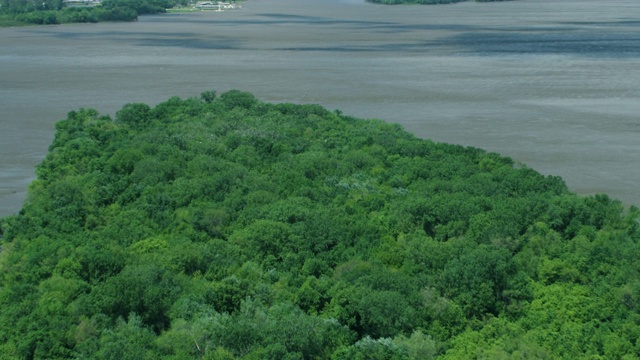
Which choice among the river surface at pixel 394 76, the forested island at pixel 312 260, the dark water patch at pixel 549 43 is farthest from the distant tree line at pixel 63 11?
the forested island at pixel 312 260

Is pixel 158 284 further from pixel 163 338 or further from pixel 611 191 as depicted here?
pixel 611 191

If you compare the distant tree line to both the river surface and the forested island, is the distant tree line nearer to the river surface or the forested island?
the river surface

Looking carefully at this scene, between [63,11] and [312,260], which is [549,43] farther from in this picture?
[312,260]

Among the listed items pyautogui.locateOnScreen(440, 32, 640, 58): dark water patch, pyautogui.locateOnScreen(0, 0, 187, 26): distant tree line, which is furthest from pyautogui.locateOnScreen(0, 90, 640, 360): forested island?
pyautogui.locateOnScreen(0, 0, 187, 26): distant tree line

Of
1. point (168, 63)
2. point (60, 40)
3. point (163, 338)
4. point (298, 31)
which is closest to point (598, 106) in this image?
point (168, 63)

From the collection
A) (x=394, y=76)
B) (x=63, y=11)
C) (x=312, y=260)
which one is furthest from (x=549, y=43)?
(x=312, y=260)

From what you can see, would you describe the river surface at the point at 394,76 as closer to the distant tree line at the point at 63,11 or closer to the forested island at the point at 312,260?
the distant tree line at the point at 63,11
